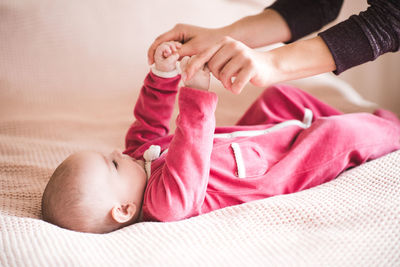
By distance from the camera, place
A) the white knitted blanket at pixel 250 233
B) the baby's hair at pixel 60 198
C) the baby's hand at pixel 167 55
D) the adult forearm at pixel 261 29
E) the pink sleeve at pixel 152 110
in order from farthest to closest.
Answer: the adult forearm at pixel 261 29 → the pink sleeve at pixel 152 110 → the baby's hand at pixel 167 55 → the baby's hair at pixel 60 198 → the white knitted blanket at pixel 250 233

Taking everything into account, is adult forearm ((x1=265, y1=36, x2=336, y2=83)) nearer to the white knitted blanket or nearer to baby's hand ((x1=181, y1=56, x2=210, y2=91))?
baby's hand ((x1=181, y1=56, x2=210, y2=91))

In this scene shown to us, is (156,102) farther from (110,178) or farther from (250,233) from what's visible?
(250,233)

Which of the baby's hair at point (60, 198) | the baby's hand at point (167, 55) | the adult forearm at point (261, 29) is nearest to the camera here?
the baby's hair at point (60, 198)

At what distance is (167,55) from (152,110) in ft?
0.66

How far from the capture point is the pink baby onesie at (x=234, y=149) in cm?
85

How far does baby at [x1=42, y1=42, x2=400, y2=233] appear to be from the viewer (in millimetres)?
846

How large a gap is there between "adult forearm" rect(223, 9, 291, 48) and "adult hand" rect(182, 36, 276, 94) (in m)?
0.43

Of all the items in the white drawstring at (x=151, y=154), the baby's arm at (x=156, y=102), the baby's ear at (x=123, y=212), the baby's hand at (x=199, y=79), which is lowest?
the baby's ear at (x=123, y=212)

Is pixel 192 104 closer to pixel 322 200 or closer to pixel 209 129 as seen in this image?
pixel 209 129

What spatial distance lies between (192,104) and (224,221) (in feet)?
0.90

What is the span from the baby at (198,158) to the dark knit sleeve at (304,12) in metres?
0.22

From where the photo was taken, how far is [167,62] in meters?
1.01

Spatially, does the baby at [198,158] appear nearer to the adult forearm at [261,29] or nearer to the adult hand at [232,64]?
the adult hand at [232,64]

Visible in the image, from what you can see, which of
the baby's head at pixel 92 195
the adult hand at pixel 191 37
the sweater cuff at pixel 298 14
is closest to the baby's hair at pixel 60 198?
the baby's head at pixel 92 195
